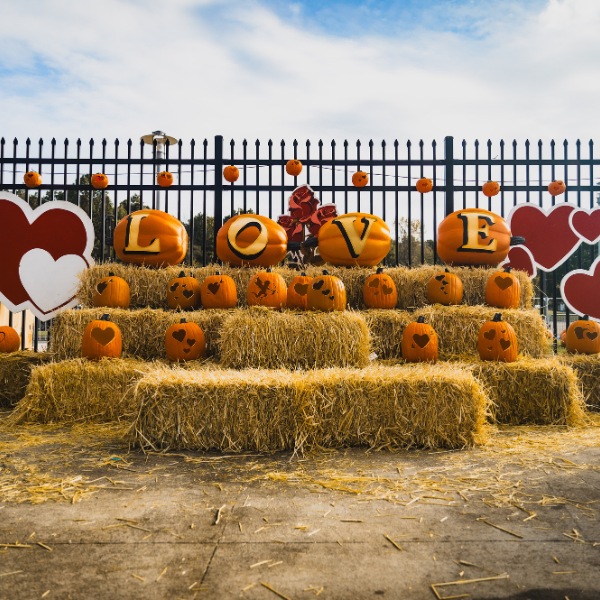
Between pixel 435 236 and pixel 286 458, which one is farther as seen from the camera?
pixel 435 236

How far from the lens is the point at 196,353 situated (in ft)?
14.2

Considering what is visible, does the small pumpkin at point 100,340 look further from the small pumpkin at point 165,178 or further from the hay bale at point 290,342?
the small pumpkin at point 165,178

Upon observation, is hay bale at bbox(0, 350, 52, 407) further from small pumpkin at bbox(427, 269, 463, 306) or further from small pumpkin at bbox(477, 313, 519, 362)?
small pumpkin at bbox(477, 313, 519, 362)

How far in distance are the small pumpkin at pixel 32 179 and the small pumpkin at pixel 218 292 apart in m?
3.51

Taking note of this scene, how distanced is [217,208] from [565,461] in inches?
214

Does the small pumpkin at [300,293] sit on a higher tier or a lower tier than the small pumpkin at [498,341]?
higher

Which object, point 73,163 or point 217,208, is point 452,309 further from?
point 73,163

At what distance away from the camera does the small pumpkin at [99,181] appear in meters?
6.54

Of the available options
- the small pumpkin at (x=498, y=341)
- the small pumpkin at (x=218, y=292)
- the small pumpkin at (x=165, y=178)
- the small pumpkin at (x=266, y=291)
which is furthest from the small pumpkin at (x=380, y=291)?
the small pumpkin at (x=165, y=178)

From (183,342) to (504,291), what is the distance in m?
3.34

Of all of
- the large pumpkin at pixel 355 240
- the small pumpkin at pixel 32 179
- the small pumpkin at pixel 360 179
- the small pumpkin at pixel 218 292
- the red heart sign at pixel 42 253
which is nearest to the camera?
the small pumpkin at pixel 218 292

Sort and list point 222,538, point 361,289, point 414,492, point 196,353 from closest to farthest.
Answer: point 222,538
point 414,492
point 196,353
point 361,289

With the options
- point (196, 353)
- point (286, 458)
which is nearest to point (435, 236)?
point (196, 353)

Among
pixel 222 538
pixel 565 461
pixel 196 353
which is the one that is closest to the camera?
pixel 222 538
